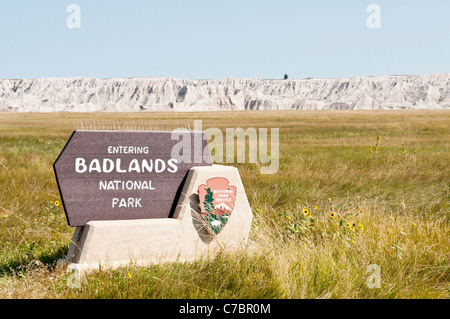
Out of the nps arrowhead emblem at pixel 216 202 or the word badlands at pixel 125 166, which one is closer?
the word badlands at pixel 125 166

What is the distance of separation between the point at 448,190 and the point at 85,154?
7589 mm

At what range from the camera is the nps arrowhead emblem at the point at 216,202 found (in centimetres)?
509

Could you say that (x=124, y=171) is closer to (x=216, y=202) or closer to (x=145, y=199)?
(x=145, y=199)

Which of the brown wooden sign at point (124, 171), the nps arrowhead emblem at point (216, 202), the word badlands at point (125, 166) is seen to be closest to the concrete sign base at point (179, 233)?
the nps arrowhead emblem at point (216, 202)

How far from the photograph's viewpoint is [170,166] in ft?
16.8

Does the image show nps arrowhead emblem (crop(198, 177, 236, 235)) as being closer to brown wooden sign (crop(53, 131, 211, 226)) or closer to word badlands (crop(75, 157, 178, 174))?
brown wooden sign (crop(53, 131, 211, 226))

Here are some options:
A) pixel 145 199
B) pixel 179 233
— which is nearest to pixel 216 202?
pixel 179 233

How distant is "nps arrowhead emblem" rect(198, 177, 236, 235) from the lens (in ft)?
16.7

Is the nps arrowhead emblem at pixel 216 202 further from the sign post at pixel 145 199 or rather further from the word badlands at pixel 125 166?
the word badlands at pixel 125 166

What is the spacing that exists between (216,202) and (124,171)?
1.02 meters

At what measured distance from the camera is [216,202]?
203 inches

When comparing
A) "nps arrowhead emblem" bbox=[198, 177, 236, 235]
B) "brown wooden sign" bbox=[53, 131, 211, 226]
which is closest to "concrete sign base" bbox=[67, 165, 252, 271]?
"nps arrowhead emblem" bbox=[198, 177, 236, 235]

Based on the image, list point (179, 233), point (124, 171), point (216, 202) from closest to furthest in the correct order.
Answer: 1. point (124, 171)
2. point (179, 233)
3. point (216, 202)
